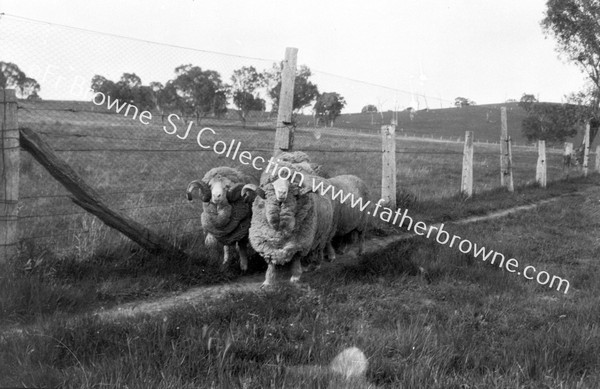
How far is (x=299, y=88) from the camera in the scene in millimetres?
8258

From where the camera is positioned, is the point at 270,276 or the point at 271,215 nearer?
the point at 271,215

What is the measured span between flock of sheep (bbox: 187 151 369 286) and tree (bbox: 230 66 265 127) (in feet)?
3.07

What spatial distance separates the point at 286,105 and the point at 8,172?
3.70m

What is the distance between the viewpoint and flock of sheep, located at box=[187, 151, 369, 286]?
20.1 feet

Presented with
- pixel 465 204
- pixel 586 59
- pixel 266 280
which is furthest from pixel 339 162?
pixel 586 59

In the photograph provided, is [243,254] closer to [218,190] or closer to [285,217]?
[218,190]

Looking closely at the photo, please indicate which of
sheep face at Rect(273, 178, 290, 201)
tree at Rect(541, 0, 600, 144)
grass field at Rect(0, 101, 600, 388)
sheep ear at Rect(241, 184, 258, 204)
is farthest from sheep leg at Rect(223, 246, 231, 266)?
tree at Rect(541, 0, 600, 144)

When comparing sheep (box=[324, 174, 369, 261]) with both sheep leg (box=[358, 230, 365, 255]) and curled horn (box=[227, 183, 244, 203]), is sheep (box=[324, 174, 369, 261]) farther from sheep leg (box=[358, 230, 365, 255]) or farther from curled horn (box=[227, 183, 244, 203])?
curled horn (box=[227, 183, 244, 203])

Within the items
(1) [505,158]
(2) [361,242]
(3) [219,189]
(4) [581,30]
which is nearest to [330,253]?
(2) [361,242]

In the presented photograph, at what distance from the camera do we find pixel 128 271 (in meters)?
6.06

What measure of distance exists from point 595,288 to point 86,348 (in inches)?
216

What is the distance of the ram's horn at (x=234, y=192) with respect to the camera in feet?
21.5

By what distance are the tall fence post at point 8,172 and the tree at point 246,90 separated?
112 inches

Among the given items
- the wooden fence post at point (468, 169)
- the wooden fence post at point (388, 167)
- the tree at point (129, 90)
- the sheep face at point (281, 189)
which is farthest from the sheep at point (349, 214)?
the wooden fence post at point (468, 169)
